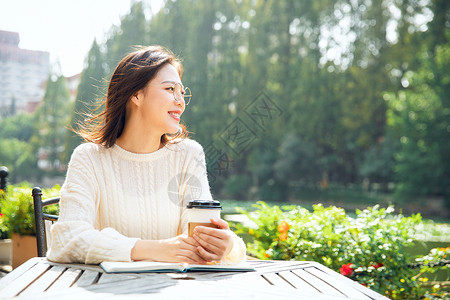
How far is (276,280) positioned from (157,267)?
Result: 27 cm

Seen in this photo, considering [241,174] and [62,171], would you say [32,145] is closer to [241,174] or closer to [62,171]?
[62,171]

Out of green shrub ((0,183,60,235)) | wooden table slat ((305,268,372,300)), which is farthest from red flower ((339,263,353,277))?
green shrub ((0,183,60,235))

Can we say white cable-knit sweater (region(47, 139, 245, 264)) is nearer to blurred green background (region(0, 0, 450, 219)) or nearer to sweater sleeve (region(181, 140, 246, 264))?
sweater sleeve (region(181, 140, 246, 264))

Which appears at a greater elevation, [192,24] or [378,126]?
[192,24]

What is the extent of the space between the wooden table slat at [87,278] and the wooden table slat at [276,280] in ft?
1.27

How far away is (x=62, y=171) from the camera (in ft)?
93.5

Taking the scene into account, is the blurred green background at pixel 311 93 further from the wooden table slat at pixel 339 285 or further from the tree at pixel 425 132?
the wooden table slat at pixel 339 285

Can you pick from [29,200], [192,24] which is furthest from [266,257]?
[192,24]

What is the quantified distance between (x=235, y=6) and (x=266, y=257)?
2330cm

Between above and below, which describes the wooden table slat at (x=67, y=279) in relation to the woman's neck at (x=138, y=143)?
below

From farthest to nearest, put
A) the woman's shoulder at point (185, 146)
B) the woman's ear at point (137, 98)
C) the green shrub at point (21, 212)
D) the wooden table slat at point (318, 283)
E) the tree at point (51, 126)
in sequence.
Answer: the tree at point (51, 126), the green shrub at point (21, 212), the woman's shoulder at point (185, 146), the woman's ear at point (137, 98), the wooden table slat at point (318, 283)

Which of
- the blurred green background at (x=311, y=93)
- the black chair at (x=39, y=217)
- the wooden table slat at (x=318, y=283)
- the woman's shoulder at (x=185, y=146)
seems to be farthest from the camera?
the blurred green background at (x=311, y=93)

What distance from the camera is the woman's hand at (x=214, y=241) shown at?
118cm

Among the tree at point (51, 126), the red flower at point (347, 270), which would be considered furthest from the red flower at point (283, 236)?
the tree at point (51, 126)
